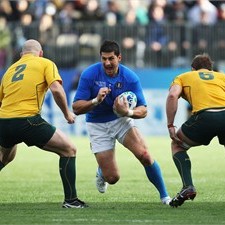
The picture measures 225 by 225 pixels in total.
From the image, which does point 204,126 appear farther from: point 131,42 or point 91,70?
point 131,42

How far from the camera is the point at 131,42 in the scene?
30.9 m

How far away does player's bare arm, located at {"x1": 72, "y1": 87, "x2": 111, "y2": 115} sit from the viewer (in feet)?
39.7

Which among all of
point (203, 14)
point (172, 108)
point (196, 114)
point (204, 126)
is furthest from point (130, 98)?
point (203, 14)

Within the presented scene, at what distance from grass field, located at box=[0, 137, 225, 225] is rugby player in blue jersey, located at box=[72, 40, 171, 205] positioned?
487 mm

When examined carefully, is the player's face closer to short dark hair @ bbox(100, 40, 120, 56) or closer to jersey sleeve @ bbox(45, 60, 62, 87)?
short dark hair @ bbox(100, 40, 120, 56)

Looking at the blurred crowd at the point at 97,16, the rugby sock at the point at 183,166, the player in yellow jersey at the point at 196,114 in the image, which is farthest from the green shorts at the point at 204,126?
the blurred crowd at the point at 97,16

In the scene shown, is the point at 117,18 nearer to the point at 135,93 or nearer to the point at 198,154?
the point at 198,154

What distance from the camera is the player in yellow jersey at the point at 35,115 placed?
12016 mm

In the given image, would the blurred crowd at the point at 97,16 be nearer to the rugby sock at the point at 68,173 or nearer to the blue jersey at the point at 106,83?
the blue jersey at the point at 106,83

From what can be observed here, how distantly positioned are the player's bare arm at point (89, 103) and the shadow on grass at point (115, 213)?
1240 millimetres

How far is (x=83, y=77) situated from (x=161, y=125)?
17000 millimetres

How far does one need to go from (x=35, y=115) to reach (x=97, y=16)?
19954mm

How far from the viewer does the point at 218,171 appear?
1827cm

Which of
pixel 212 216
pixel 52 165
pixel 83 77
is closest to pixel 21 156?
pixel 52 165
